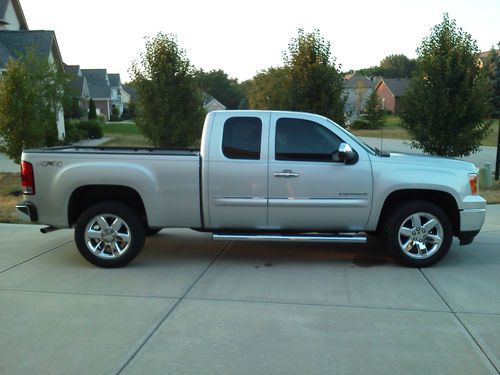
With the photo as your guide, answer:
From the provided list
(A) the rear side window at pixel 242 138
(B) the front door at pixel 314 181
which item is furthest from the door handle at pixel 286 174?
(A) the rear side window at pixel 242 138

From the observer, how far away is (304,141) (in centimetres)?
617

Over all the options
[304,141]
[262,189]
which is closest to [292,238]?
[262,189]

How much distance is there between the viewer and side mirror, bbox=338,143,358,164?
5.86 meters

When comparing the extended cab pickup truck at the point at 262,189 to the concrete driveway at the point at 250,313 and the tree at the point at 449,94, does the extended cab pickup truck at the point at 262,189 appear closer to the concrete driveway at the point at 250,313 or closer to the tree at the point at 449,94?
the concrete driveway at the point at 250,313

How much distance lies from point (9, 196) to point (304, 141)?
27.9ft

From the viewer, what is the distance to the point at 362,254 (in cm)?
688

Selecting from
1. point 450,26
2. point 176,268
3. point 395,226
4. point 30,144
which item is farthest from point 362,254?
point 30,144

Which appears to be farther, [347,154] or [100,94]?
[100,94]

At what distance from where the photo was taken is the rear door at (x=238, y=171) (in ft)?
19.9

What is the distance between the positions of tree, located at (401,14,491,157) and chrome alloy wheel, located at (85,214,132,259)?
9.22m

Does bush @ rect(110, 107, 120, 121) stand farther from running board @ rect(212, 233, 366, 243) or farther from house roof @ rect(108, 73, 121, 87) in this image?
running board @ rect(212, 233, 366, 243)

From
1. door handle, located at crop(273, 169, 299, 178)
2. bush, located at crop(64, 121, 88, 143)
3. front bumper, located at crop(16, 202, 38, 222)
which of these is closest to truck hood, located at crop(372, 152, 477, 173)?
door handle, located at crop(273, 169, 299, 178)

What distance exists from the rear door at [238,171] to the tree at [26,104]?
8.20 metres

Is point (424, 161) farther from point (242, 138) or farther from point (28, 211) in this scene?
point (28, 211)
